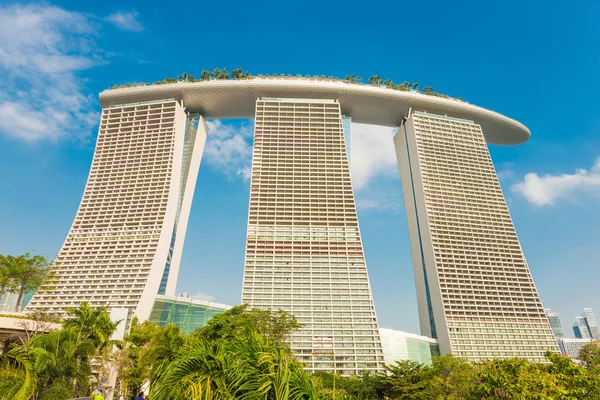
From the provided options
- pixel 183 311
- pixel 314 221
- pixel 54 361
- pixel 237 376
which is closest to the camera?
pixel 237 376

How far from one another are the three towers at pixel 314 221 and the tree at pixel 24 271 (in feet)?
63.4

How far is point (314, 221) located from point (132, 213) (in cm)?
3417

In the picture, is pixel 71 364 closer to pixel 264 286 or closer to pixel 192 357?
pixel 192 357

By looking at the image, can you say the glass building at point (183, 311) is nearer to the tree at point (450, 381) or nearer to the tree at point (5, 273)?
the tree at point (5, 273)

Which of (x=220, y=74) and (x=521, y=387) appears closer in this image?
(x=521, y=387)

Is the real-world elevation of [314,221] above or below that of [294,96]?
below

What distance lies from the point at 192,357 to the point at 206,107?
83950 millimetres

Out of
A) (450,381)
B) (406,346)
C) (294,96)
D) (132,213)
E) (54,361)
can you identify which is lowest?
(450,381)

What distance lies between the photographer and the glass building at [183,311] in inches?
2437

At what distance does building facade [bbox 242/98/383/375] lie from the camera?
60.5 m

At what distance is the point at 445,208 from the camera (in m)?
75.9

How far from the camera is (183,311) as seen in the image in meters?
63.1

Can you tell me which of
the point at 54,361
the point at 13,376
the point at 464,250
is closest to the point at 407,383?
the point at 54,361

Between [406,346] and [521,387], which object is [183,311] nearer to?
[406,346]
